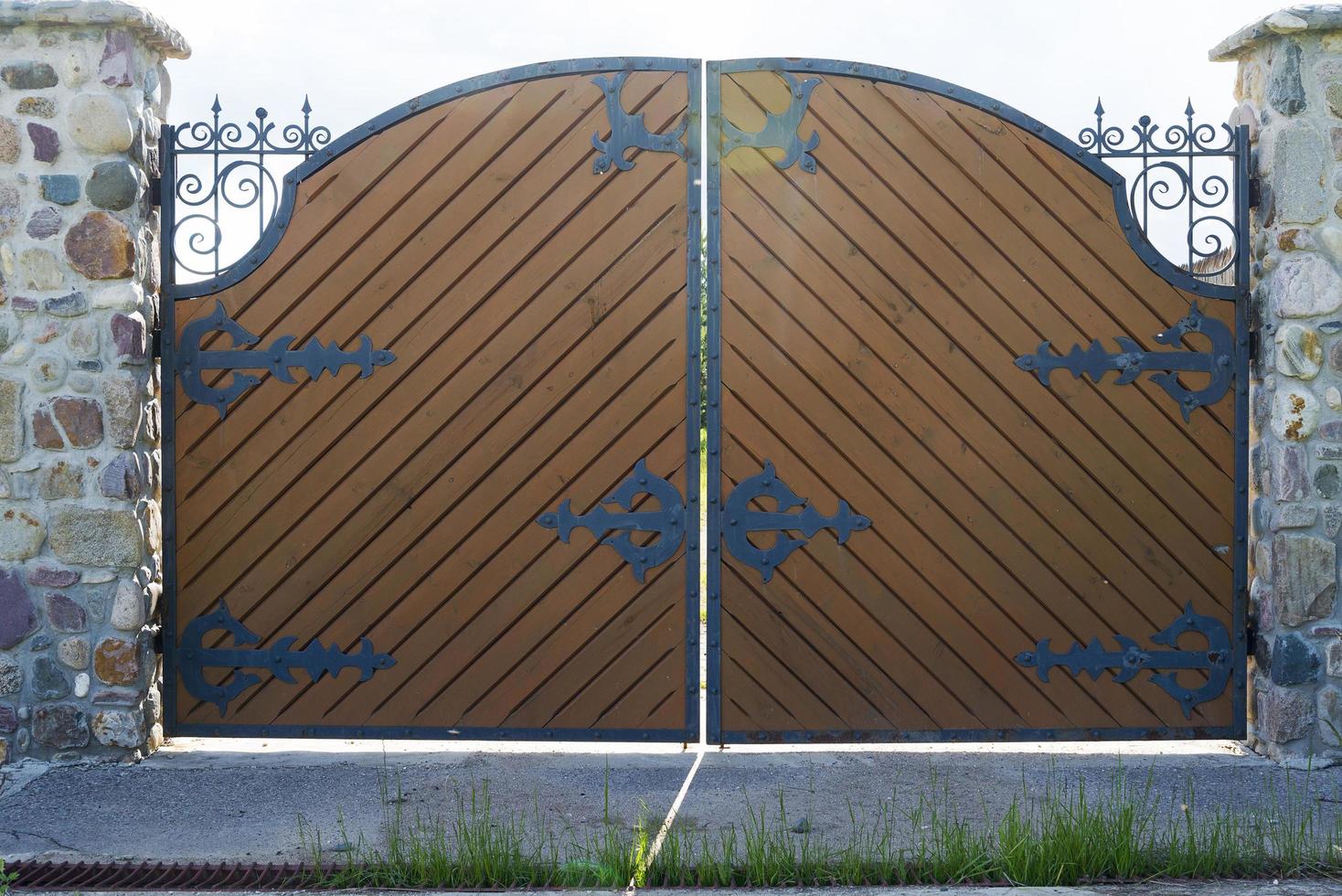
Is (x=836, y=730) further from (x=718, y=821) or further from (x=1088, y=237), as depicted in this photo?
(x=1088, y=237)

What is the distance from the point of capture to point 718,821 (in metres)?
3.49

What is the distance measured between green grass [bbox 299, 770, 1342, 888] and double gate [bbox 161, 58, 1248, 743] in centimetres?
85

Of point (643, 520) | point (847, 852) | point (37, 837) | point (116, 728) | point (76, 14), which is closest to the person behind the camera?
point (847, 852)

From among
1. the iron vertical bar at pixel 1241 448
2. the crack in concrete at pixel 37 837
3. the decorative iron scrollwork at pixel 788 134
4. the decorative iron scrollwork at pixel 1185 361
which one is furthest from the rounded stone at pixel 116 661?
the iron vertical bar at pixel 1241 448

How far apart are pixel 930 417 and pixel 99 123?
297 cm

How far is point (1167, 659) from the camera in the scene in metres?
4.26

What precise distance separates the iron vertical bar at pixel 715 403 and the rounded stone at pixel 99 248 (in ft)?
6.44

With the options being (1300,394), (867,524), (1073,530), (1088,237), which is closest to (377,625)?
(867,524)

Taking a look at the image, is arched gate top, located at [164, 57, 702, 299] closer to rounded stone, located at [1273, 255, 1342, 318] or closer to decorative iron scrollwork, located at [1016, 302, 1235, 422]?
decorative iron scrollwork, located at [1016, 302, 1235, 422]

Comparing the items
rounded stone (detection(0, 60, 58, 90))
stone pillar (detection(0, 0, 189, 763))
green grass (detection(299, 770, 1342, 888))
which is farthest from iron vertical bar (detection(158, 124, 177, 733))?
green grass (detection(299, 770, 1342, 888))

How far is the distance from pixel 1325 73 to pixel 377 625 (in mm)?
3754

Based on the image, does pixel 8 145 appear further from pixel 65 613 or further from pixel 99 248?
pixel 65 613

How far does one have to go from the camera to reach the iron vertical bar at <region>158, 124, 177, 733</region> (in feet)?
14.0

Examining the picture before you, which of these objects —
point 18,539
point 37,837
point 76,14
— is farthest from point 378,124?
point 37,837
